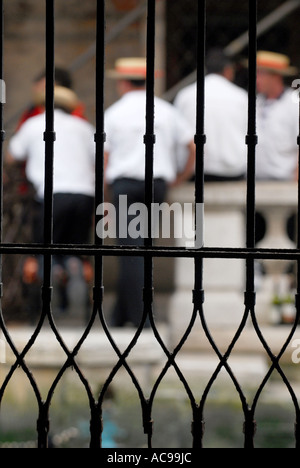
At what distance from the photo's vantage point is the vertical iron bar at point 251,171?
310cm

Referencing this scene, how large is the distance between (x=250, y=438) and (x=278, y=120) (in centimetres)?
457

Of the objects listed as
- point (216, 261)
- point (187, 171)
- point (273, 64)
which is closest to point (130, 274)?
point (216, 261)

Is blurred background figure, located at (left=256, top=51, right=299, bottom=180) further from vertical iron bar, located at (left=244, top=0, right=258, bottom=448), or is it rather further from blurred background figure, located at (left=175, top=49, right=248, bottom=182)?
vertical iron bar, located at (left=244, top=0, right=258, bottom=448)

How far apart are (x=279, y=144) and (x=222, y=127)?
698 millimetres

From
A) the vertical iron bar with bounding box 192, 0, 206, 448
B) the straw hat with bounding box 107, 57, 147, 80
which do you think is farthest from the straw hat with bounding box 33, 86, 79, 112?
the vertical iron bar with bounding box 192, 0, 206, 448

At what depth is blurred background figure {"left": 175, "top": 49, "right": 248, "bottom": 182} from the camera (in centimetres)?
680

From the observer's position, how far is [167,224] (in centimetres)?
728

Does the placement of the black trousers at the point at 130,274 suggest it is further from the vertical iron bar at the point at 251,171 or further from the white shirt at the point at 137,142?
the vertical iron bar at the point at 251,171

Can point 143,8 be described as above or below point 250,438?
above

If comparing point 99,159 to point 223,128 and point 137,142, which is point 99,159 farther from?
point 223,128

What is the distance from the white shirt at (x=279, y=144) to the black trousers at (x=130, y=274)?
1.11 meters

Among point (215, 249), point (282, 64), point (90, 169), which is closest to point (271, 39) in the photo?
point (282, 64)
